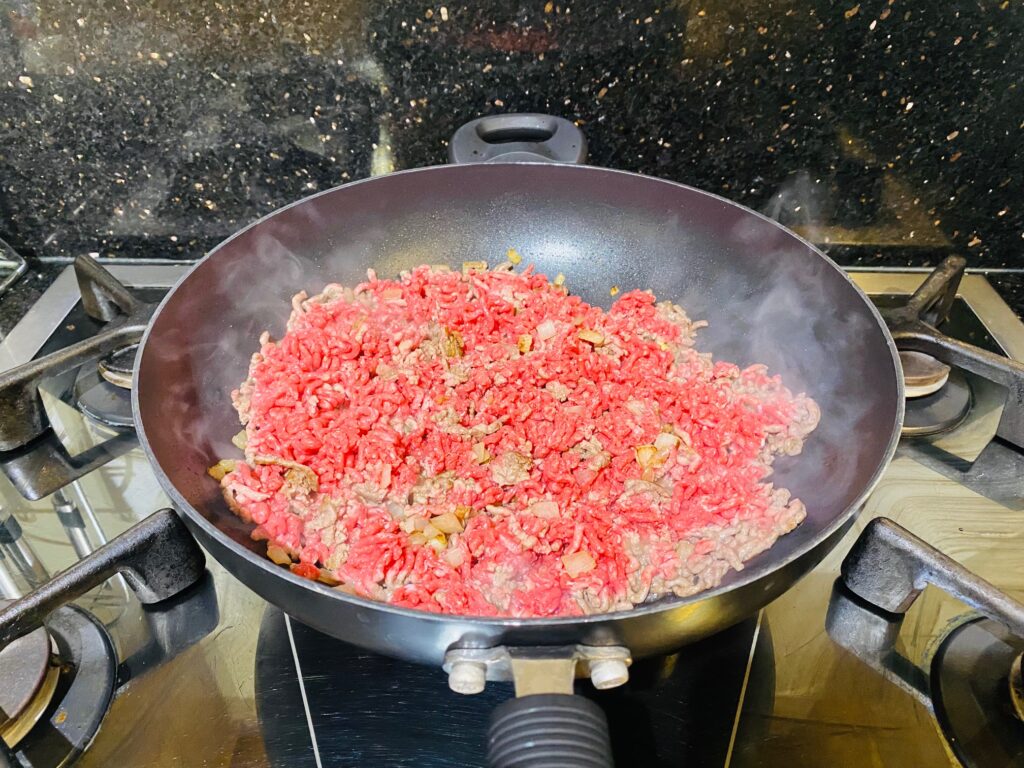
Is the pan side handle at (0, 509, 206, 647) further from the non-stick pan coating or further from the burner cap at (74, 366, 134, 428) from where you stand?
the burner cap at (74, 366, 134, 428)

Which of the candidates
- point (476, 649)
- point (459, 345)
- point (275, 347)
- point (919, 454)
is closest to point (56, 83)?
point (275, 347)

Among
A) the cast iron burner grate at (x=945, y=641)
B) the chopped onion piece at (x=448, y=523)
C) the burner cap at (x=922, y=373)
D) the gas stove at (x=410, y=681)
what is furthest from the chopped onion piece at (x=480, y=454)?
the burner cap at (x=922, y=373)

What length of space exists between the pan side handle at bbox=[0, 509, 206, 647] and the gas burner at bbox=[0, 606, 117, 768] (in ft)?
Answer: 0.33

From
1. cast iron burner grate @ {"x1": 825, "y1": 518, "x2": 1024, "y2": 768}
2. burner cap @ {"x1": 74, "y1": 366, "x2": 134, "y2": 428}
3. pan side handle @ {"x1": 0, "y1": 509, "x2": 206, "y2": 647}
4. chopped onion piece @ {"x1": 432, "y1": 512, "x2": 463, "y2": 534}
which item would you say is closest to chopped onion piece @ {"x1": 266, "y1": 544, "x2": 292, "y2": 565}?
pan side handle @ {"x1": 0, "y1": 509, "x2": 206, "y2": 647}

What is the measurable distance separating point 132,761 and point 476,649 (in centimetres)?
51

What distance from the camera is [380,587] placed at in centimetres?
108

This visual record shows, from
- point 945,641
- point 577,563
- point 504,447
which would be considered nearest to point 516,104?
point 504,447

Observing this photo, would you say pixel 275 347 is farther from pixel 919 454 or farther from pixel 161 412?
pixel 919 454

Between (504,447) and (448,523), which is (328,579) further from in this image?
(504,447)

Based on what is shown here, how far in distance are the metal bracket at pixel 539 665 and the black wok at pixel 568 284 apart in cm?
4

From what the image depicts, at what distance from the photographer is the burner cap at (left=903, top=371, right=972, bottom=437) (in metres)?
1.38

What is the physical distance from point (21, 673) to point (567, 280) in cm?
117

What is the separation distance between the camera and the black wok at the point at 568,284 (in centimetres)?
91

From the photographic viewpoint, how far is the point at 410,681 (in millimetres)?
1052
